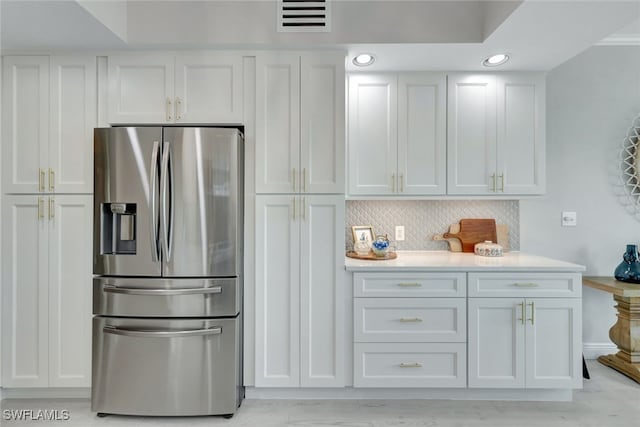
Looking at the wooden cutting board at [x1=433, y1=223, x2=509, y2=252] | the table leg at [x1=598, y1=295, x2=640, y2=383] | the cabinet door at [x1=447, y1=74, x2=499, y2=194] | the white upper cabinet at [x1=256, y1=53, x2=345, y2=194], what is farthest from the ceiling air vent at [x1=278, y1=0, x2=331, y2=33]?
the table leg at [x1=598, y1=295, x2=640, y2=383]

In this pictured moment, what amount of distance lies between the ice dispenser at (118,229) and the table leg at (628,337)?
11.2 feet

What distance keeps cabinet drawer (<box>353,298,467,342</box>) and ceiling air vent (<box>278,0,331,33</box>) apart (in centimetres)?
171

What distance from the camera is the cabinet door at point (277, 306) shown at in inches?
96.8

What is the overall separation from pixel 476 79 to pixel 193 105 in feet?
6.46

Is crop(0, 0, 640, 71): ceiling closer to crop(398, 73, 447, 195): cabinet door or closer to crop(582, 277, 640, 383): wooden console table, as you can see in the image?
crop(398, 73, 447, 195): cabinet door

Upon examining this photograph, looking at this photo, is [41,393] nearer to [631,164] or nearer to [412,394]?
[412,394]

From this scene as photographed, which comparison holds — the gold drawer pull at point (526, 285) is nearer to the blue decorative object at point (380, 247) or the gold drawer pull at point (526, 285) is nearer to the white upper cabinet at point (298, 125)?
the blue decorative object at point (380, 247)

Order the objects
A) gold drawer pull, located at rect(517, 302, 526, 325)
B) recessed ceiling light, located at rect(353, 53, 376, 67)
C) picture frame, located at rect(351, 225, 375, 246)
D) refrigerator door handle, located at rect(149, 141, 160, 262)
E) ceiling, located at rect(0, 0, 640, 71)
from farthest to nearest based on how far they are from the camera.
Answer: picture frame, located at rect(351, 225, 375, 246) → recessed ceiling light, located at rect(353, 53, 376, 67) → gold drawer pull, located at rect(517, 302, 526, 325) → ceiling, located at rect(0, 0, 640, 71) → refrigerator door handle, located at rect(149, 141, 160, 262)

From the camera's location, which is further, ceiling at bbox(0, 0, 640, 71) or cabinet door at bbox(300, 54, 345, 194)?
cabinet door at bbox(300, 54, 345, 194)

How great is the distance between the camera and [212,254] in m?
2.28

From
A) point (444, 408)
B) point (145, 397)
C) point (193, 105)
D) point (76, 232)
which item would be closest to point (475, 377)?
point (444, 408)

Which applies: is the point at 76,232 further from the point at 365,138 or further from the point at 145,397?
the point at 365,138

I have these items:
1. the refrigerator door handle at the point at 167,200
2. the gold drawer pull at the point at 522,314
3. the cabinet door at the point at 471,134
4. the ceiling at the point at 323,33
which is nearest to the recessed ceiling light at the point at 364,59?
the ceiling at the point at 323,33

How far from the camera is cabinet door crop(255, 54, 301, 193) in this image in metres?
2.47
